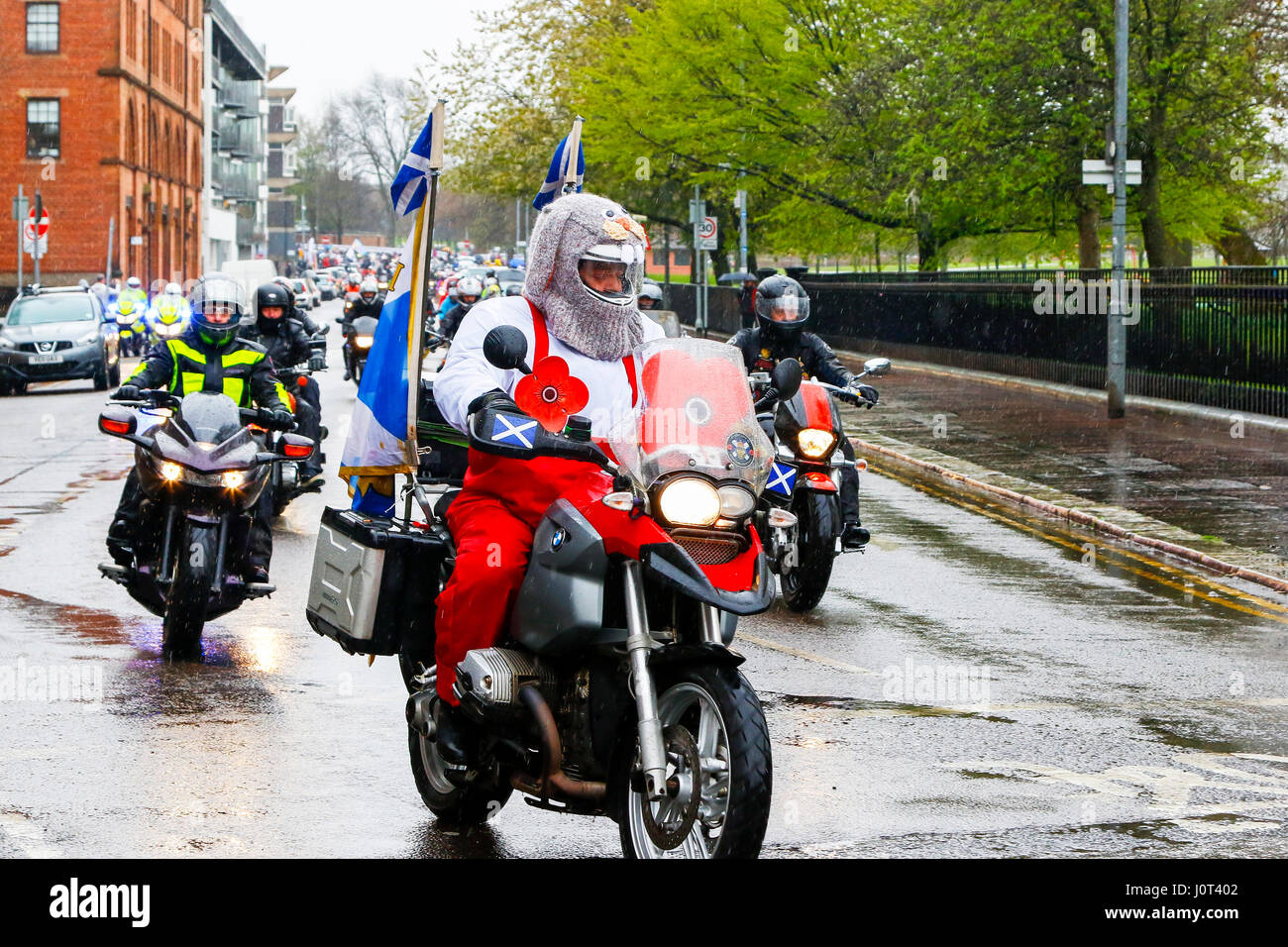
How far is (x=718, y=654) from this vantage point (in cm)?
468

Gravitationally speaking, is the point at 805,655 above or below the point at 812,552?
below

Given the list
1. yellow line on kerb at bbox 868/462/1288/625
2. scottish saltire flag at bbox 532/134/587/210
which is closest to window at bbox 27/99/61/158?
yellow line on kerb at bbox 868/462/1288/625

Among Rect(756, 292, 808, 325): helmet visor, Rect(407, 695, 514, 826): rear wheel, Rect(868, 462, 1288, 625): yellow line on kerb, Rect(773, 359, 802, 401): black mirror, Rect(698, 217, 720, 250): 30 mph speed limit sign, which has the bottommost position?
Rect(407, 695, 514, 826): rear wheel

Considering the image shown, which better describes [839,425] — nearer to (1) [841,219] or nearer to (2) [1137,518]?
(2) [1137,518]

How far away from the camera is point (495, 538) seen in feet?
17.4

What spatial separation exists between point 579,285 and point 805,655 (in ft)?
13.9

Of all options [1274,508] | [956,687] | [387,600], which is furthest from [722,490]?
[1274,508]

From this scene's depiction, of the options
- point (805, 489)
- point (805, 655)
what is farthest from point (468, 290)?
point (805, 655)

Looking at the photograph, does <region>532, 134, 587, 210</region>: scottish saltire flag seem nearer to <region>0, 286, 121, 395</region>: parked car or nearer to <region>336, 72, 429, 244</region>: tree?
<region>0, 286, 121, 395</region>: parked car

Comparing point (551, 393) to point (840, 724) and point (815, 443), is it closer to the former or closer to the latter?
point (840, 724)

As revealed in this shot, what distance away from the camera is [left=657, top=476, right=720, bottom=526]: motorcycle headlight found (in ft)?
15.4

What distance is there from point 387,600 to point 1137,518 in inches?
392

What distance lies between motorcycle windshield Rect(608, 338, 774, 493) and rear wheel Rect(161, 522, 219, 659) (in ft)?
13.8

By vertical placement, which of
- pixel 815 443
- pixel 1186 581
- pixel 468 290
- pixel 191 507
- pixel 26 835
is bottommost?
pixel 26 835
